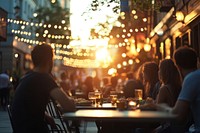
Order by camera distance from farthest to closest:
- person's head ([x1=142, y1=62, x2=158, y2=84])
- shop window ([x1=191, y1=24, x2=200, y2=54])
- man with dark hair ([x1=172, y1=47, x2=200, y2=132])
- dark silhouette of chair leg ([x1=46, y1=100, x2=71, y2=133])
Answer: shop window ([x1=191, y1=24, x2=200, y2=54])
person's head ([x1=142, y1=62, x2=158, y2=84])
dark silhouette of chair leg ([x1=46, y1=100, x2=71, y2=133])
man with dark hair ([x1=172, y1=47, x2=200, y2=132])

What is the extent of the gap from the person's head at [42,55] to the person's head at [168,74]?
1.74 m

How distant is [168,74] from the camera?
18.0ft

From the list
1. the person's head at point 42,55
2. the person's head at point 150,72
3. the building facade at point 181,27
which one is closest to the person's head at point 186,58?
the person's head at point 42,55

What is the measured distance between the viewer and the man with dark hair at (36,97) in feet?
13.8

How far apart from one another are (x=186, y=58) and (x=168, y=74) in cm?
112

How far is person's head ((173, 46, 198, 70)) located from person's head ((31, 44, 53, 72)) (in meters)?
1.35

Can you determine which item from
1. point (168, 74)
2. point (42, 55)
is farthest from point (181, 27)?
point (42, 55)

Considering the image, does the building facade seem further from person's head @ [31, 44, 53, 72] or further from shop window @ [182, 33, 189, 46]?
person's head @ [31, 44, 53, 72]

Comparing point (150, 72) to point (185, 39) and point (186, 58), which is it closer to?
point (186, 58)

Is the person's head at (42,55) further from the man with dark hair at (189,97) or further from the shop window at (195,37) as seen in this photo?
the shop window at (195,37)

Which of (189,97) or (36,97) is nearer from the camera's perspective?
(189,97)

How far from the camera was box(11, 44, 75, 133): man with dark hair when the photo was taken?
166 inches

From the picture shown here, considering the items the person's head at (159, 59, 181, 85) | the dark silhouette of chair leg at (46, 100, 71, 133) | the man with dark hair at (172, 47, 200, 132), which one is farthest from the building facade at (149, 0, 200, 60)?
the man with dark hair at (172, 47, 200, 132)

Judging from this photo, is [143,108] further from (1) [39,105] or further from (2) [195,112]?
(1) [39,105]
